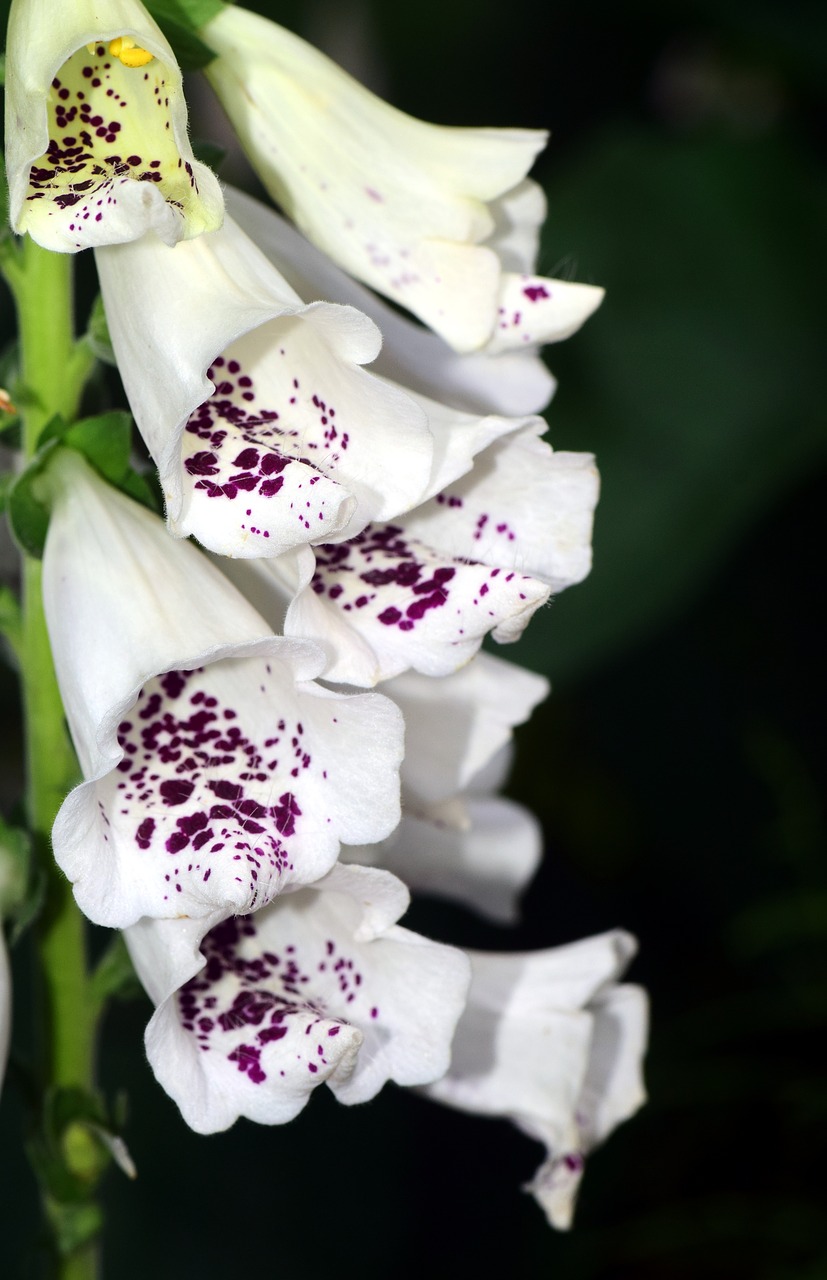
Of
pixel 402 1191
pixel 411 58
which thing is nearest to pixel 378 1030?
pixel 402 1191

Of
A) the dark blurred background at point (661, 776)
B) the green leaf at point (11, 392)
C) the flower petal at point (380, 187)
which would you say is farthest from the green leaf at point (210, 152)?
the dark blurred background at point (661, 776)

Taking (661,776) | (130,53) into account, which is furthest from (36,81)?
(661,776)

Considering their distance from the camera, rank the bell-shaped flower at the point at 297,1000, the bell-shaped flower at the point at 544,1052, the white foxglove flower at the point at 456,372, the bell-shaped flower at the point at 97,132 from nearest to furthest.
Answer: the bell-shaped flower at the point at 97,132 → the bell-shaped flower at the point at 297,1000 → the white foxglove flower at the point at 456,372 → the bell-shaped flower at the point at 544,1052

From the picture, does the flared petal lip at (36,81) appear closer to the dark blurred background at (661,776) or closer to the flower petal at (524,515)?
the flower petal at (524,515)

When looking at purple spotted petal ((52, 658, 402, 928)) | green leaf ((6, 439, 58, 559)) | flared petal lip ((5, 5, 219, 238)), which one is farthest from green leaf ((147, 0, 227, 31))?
purple spotted petal ((52, 658, 402, 928))

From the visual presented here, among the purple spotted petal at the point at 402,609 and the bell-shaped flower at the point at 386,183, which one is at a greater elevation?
the bell-shaped flower at the point at 386,183

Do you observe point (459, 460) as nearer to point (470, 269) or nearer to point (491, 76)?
point (470, 269)

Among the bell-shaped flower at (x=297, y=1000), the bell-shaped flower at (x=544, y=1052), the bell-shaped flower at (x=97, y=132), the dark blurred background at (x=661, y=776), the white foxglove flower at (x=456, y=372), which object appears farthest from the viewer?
the dark blurred background at (x=661, y=776)
